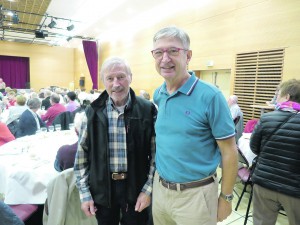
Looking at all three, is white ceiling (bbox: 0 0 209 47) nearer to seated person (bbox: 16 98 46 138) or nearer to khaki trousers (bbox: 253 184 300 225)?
seated person (bbox: 16 98 46 138)

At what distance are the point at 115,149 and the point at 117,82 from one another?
1.45 feet

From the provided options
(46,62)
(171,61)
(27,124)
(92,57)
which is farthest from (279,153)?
(46,62)

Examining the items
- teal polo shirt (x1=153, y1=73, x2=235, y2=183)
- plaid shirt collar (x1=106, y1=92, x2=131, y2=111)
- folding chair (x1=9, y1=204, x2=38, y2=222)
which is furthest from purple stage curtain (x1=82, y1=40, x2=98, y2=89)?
teal polo shirt (x1=153, y1=73, x2=235, y2=183)

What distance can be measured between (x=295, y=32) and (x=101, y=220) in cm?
535

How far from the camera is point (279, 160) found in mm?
1881

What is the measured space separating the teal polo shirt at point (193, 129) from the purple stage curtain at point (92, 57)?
14642 mm

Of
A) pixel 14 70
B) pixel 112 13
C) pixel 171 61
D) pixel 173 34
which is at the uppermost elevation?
pixel 112 13

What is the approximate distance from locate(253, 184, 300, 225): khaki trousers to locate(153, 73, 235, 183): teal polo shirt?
1.01m

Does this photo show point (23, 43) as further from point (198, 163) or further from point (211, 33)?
point (198, 163)

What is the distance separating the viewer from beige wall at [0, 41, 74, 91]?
16859mm

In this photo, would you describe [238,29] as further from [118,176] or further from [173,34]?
[118,176]

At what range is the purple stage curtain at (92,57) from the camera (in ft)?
48.2

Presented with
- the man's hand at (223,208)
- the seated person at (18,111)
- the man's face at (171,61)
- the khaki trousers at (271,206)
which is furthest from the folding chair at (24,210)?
the seated person at (18,111)

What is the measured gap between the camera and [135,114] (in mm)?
1479
